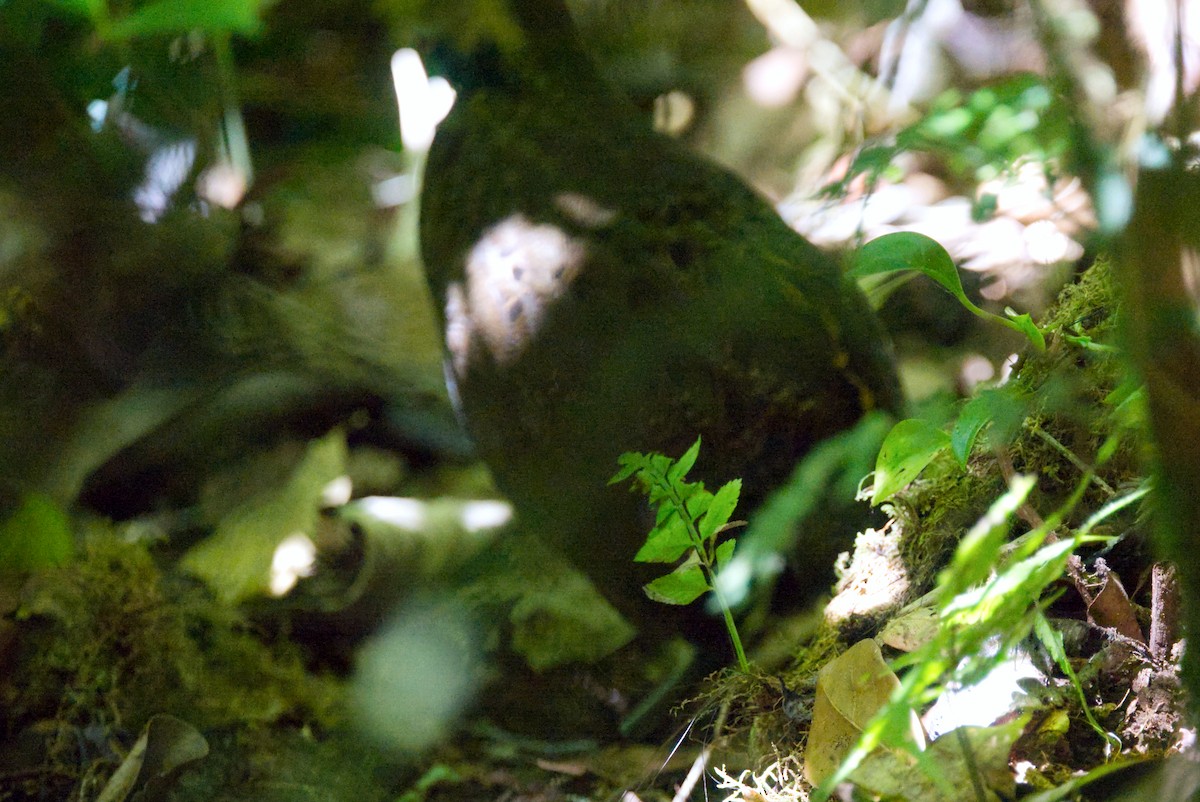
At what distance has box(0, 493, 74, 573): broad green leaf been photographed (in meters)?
1.53

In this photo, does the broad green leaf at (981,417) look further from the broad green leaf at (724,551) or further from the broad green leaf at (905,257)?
the broad green leaf at (724,551)

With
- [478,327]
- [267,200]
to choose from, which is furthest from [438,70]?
[267,200]

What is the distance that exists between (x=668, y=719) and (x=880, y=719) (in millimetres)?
688

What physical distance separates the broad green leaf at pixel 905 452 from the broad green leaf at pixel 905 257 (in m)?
0.13

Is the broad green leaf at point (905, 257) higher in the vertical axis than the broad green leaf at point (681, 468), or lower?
higher

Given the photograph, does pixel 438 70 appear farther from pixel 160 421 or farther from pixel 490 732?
pixel 490 732

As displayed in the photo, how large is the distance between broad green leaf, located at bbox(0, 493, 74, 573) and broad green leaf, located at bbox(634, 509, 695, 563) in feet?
4.05

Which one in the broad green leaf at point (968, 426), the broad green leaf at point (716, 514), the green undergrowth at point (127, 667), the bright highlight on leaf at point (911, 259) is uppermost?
the bright highlight on leaf at point (911, 259)

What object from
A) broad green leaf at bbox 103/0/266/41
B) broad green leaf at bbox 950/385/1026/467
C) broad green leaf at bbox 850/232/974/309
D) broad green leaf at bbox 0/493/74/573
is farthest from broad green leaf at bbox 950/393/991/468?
broad green leaf at bbox 0/493/74/573

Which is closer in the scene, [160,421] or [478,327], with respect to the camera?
[478,327]

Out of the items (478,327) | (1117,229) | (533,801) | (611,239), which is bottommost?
(533,801)

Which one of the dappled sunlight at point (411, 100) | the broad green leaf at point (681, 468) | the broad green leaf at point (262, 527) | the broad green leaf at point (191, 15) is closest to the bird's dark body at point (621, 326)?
the broad green leaf at point (681, 468)

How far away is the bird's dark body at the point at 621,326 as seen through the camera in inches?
46.3

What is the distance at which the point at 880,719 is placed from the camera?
1.70ft
